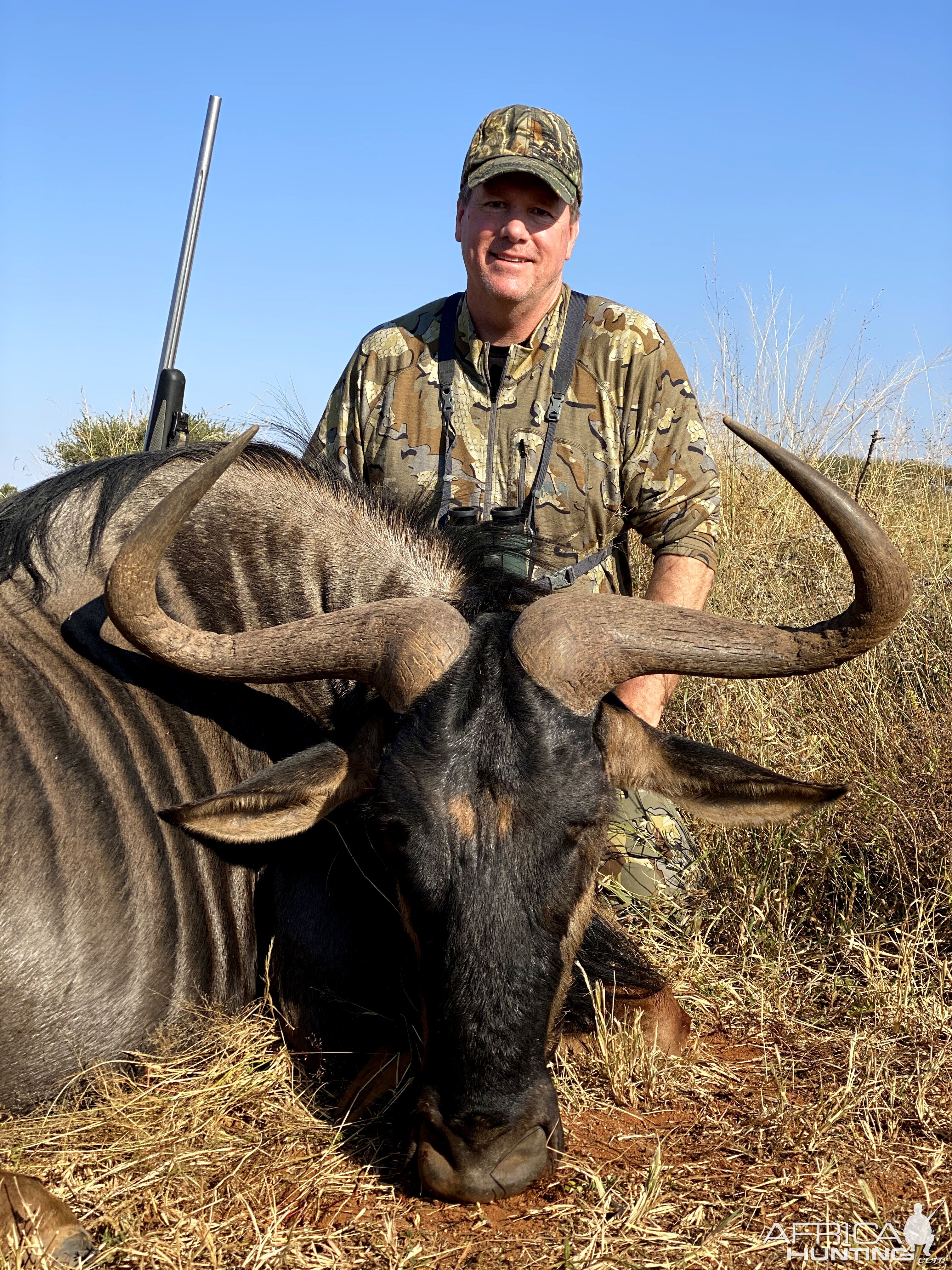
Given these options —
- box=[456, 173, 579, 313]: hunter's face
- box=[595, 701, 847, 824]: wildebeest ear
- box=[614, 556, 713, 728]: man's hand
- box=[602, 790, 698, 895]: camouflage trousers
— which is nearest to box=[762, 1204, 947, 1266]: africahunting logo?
box=[595, 701, 847, 824]: wildebeest ear

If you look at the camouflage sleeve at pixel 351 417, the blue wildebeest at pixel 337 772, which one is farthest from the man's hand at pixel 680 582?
the camouflage sleeve at pixel 351 417

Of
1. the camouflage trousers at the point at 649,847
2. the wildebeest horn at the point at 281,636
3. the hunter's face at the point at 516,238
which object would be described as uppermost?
the hunter's face at the point at 516,238

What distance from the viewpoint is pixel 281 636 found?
292cm

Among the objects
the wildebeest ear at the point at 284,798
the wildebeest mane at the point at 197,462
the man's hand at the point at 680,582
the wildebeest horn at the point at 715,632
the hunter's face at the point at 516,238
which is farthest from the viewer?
the hunter's face at the point at 516,238

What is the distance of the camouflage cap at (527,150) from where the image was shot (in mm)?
4730

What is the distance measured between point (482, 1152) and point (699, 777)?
1.14 metres

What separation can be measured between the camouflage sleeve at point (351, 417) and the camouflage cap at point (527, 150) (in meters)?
0.93

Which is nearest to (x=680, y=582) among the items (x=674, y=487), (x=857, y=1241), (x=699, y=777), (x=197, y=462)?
(x=674, y=487)

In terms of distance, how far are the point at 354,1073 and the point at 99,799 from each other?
103cm

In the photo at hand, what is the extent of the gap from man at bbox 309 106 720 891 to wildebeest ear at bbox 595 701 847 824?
1.54 meters

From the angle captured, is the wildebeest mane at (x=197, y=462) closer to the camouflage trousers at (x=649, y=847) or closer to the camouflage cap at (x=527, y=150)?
the camouflage trousers at (x=649, y=847)

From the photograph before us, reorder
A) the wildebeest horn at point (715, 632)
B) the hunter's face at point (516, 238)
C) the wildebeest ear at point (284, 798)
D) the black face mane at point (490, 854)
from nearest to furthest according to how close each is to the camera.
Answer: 1. the black face mane at point (490, 854)
2. the wildebeest horn at point (715, 632)
3. the wildebeest ear at point (284, 798)
4. the hunter's face at point (516, 238)

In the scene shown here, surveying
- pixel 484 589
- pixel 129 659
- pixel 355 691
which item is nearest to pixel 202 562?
pixel 129 659

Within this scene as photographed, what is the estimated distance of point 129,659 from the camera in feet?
10.8
